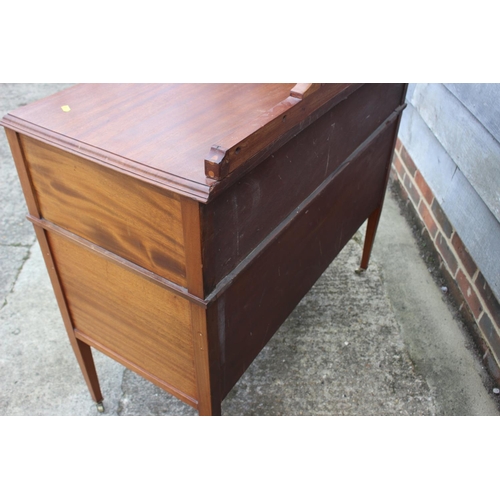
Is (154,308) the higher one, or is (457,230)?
(154,308)

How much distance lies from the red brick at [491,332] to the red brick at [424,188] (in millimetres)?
674

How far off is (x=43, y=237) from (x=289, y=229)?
59 centimetres

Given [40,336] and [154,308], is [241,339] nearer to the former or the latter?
[154,308]

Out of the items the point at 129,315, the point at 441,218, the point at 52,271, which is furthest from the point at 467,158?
the point at 52,271

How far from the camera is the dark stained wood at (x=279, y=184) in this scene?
0.93m

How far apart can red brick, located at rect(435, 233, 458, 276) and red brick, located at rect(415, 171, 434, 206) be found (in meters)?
0.19

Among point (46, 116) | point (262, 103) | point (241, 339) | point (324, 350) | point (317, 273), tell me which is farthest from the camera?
point (324, 350)

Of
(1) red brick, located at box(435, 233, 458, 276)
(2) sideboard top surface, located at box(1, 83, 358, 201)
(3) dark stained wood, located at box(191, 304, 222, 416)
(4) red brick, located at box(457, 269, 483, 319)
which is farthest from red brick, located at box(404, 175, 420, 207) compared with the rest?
(3) dark stained wood, located at box(191, 304, 222, 416)

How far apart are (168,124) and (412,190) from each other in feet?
6.15

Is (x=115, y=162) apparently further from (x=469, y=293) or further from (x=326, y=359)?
(x=469, y=293)

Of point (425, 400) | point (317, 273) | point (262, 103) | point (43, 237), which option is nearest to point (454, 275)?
point (425, 400)

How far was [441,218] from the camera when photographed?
226 centimetres

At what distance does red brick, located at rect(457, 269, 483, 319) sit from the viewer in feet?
6.41

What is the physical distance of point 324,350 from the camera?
192cm
